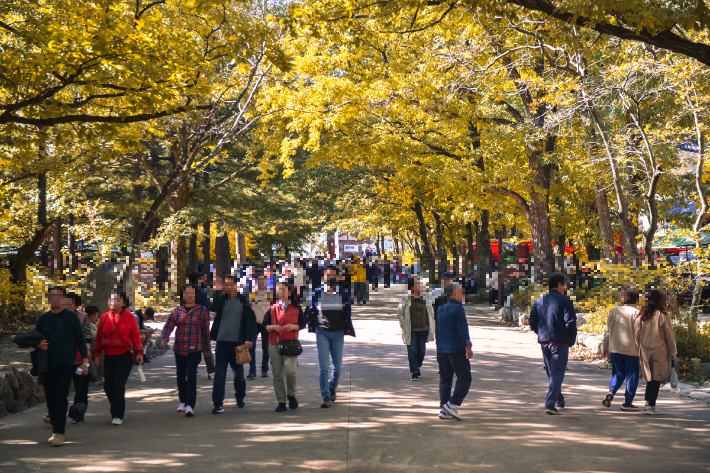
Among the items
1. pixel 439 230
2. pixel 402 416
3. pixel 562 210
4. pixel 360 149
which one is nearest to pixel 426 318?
pixel 402 416

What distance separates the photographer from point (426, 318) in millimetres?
9945

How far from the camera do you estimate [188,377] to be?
293 inches

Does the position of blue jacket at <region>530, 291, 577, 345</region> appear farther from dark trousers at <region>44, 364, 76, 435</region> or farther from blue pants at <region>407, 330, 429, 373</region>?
dark trousers at <region>44, 364, 76, 435</region>

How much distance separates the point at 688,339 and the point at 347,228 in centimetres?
3768

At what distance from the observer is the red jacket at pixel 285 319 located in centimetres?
772

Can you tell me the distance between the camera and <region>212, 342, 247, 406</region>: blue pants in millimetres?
7547

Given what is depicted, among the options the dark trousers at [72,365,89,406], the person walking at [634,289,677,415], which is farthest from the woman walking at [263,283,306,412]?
the person walking at [634,289,677,415]

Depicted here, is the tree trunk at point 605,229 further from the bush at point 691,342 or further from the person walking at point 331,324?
the person walking at point 331,324

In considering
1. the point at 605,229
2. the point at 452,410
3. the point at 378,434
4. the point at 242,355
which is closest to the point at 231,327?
the point at 242,355

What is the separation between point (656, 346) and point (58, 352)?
21.1 ft

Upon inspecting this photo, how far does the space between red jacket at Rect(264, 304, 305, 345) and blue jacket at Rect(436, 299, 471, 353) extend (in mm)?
1782

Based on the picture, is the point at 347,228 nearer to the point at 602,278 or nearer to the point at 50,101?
the point at 602,278

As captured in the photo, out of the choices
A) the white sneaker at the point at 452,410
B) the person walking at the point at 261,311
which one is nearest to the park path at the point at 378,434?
the white sneaker at the point at 452,410

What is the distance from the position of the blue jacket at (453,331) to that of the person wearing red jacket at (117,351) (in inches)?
134
